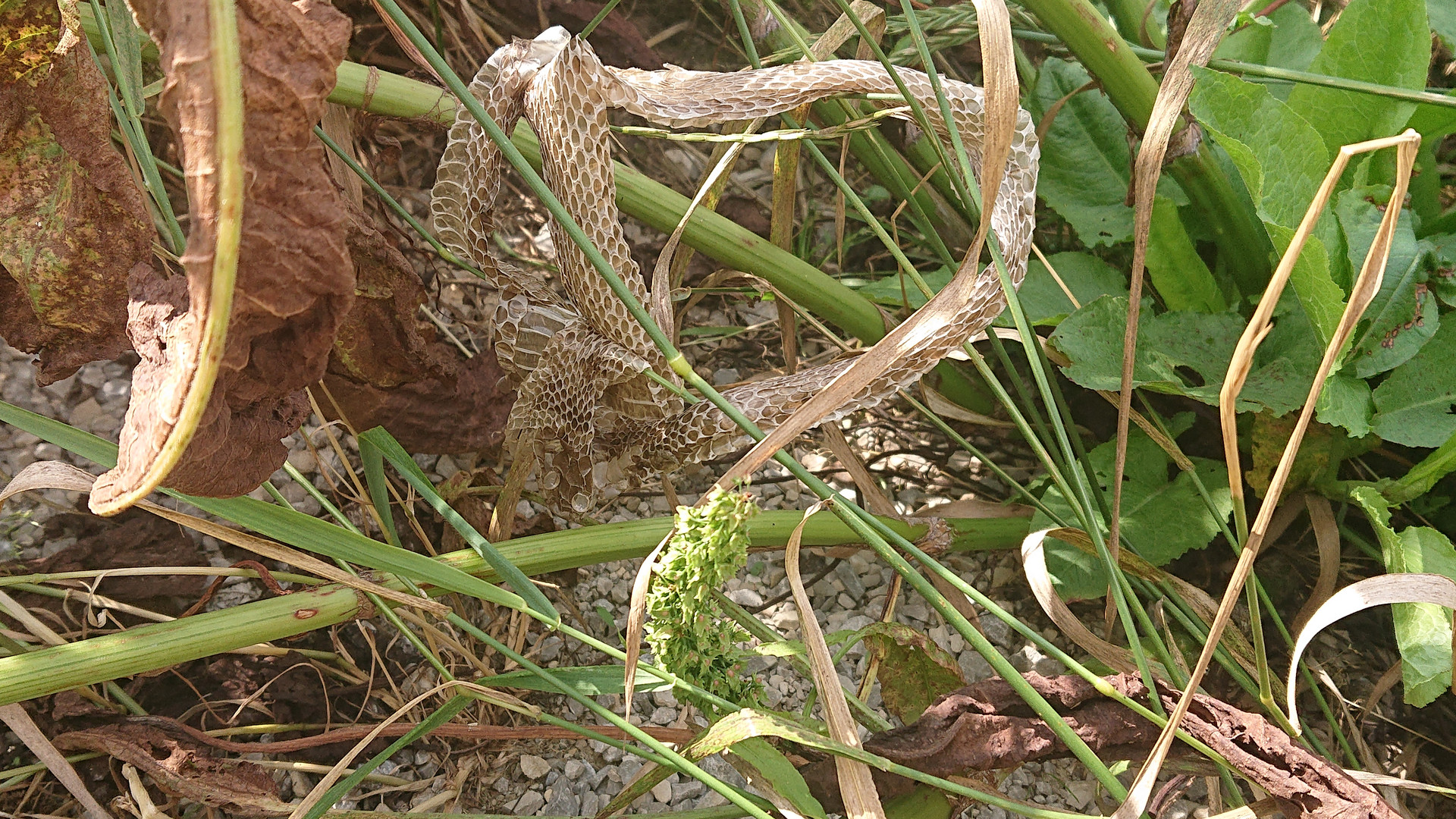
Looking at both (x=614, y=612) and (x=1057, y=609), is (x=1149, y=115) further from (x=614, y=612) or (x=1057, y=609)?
(x=614, y=612)

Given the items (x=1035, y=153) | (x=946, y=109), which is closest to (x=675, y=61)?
(x=1035, y=153)

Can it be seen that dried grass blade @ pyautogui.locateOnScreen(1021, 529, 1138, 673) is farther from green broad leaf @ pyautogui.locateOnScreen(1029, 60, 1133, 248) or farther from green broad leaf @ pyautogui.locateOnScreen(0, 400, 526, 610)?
green broad leaf @ pyautogui.locateOnScreen(1029, 60, 1133, 248)

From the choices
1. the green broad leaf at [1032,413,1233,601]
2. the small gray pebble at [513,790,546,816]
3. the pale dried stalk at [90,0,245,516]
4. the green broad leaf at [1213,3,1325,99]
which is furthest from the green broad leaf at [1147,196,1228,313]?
the pale dried stalk at [90,0,245,516]

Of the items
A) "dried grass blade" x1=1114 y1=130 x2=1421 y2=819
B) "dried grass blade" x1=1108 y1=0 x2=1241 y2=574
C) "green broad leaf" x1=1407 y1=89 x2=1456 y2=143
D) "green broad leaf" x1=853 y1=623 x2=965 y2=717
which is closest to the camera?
"dried grass blade" x1=1114 y1=130 x2=1421 y2=819

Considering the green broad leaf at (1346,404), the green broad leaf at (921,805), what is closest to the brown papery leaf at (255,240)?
the green broad leaf at (921,805)

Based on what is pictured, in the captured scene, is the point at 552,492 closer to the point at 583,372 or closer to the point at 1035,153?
the point at 583,372

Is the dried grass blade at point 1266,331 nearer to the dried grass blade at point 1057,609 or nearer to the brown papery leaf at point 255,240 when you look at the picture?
the dried grass blade at point 1057,609

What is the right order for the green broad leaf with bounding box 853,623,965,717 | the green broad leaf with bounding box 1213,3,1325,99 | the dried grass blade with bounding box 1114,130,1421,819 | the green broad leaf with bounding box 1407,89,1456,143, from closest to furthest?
1. the dried grass blade with bounding box 1114,130,1421,819
2. the green broad leaf with bounding box 853,623,965,717
3. the green broad leaf with bounding box 1407,89,1456,143
4. the green broad leaf with bounding box 1213,3,1325,99
